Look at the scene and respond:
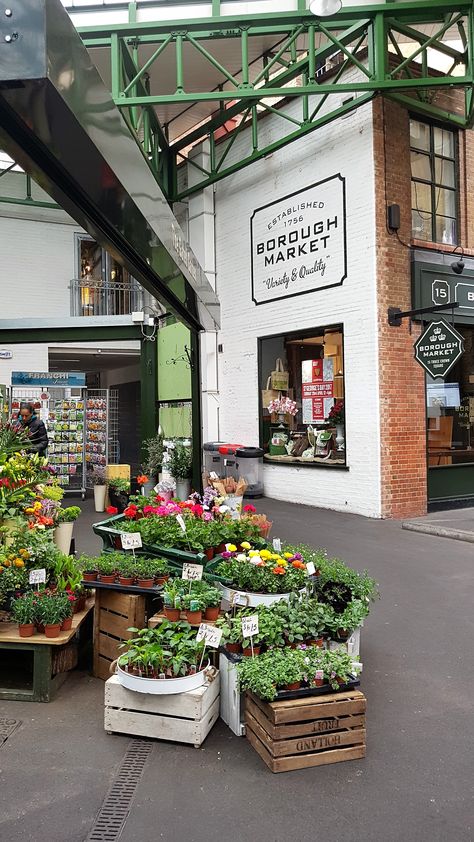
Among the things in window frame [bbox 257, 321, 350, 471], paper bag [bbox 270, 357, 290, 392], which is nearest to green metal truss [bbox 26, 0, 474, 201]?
window frame [bbox 257, 321, 350, 471]

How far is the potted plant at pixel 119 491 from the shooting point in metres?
10.6

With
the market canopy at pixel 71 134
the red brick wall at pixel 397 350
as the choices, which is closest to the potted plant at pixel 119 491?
the red brick wall at pixel 397 350

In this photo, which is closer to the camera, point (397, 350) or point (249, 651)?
point (249, 651)

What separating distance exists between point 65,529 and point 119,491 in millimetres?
3274

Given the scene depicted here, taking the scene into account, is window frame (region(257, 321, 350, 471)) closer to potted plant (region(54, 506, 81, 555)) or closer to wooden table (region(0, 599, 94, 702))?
potted plant (region(54, 506, 81, 555))

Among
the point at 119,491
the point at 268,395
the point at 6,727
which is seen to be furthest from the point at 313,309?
the point at 6,727

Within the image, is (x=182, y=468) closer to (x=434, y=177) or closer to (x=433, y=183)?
(x=433, y=183)

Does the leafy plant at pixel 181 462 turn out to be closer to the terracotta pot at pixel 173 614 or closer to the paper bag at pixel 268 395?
the paper bag at pixel 268 395

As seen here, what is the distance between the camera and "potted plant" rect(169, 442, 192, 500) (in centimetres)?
1055

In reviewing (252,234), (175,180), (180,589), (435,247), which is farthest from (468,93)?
(180,589)

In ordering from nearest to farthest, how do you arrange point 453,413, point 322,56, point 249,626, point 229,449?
point 249,626 → point 322,56 → point 453,413 → point 229,449

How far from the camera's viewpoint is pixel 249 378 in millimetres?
12805

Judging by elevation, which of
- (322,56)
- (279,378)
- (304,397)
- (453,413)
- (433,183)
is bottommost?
(453,413)

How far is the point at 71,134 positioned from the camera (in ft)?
7.84
